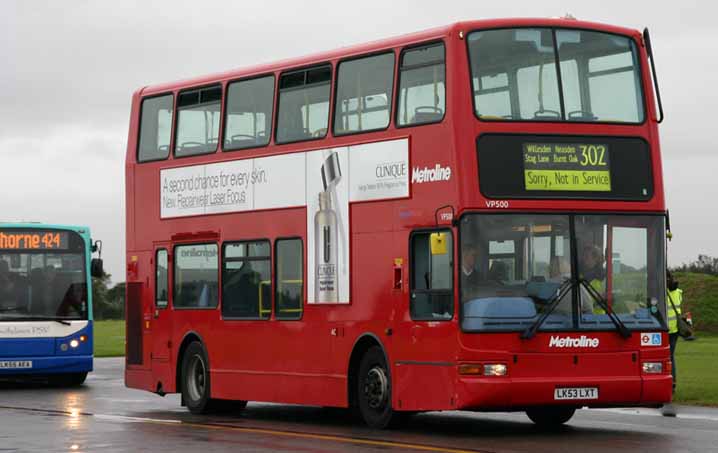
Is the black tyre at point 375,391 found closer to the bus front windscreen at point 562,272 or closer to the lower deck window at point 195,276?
the bus front windscreen at point 562,272

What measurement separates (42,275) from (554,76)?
15227mm

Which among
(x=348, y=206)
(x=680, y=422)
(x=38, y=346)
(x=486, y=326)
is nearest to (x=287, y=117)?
(x=348, y=206)

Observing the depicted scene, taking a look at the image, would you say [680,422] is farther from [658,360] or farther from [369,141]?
[369,141]

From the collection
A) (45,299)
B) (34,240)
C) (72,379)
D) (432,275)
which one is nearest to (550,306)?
(432,275)

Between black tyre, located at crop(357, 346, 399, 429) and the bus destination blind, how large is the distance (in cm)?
286

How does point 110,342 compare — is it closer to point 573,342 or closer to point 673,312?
point 673,312

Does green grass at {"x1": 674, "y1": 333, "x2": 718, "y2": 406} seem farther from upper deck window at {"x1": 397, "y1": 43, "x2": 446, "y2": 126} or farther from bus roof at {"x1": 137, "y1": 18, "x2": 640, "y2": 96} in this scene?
upper deck window at {"x1": 397, "y1": 43, "x2": 446, "y2": 126}

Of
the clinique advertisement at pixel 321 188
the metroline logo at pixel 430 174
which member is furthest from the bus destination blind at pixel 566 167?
the clinique advertisement at pixel 321 188

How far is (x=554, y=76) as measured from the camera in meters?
18.2

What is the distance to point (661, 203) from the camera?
1848 centimetres

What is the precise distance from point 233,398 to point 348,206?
3.84 metres

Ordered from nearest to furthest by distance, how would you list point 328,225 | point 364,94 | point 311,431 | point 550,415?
point 311,431, point 364,94, point 550,415, point 328,225

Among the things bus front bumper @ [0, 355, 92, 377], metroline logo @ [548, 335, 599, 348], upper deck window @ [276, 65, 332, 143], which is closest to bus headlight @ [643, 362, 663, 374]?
metroline logo @ [548, 335, 599, 348]

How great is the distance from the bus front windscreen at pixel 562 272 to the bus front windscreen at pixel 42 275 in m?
14.7
